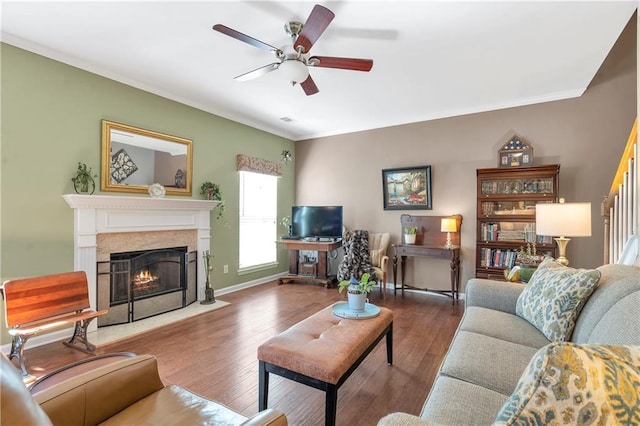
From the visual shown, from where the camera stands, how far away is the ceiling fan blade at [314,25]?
1.81 meters

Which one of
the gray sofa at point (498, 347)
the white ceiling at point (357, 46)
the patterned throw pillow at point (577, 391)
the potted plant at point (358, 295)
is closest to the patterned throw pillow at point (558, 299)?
the gray sofa at point (498, 347)

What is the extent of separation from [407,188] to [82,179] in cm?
416

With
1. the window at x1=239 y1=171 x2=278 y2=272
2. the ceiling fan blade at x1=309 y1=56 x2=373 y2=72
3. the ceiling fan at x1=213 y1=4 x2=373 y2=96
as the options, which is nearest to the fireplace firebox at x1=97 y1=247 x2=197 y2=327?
the window at x1=239 y1=171 x2=278 y2=272

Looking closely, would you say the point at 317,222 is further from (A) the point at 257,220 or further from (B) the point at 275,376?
(B) the point at 275,376

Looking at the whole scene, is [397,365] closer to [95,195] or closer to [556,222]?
[556,222]

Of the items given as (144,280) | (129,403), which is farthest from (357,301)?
(144,280)

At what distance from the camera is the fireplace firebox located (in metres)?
3.16

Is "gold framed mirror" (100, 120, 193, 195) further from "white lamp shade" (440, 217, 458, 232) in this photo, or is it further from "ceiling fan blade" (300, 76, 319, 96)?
"white lamp shade" (440, 217, 458, 232)

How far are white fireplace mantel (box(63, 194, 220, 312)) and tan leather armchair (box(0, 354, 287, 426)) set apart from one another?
7.42ft

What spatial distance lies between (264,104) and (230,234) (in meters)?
2.02

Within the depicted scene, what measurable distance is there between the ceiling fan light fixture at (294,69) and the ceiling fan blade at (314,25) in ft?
0.34

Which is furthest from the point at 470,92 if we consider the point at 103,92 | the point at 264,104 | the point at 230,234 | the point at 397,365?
the point at 103,92

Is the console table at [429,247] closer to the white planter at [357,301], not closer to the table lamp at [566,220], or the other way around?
the table lamp at [566,220]

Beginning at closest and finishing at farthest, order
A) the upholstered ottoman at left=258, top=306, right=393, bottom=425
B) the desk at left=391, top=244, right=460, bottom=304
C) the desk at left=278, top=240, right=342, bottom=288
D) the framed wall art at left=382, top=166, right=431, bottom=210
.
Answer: the upholstered ottoman at left=258, top=306, right=393, bottom=425 → the desk at left=391, top=244, right=460, bottom=304 → the framed wall art at left=382, top=166, right=431, bottom=210 → the desk at left=278, top=240, right=342, bottom=288
